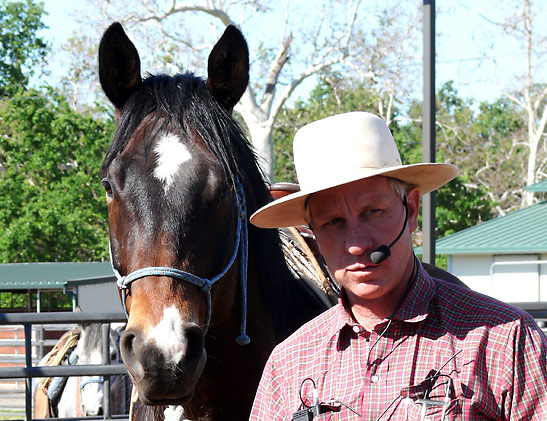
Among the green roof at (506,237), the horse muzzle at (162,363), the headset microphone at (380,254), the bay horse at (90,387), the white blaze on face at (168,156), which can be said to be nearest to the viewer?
the headset microphone at (380,254)

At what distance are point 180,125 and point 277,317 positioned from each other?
0.84 m

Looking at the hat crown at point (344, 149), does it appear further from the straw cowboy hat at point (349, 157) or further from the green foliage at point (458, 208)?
the green foliage at point (458, 208)

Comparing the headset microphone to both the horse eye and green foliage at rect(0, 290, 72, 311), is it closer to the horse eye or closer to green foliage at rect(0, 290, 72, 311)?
the horse eye

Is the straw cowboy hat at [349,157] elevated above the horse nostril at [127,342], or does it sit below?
above

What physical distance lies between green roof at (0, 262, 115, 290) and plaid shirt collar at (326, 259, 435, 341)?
17371 mm

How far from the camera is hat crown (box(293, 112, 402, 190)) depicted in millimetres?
1787

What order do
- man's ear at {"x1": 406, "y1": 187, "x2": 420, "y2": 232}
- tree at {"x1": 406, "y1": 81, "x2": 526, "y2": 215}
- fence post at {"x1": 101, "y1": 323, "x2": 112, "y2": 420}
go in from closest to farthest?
man's ear at {"x1": 406, "y1": 187, "x2": 420, "y2": 232}
fence post at {"x1": 101, "y1": 323, "x2": 112, "y2": 420}
tree at {"x1": 406, "y1": 81, "x2": 526, "y2": 215}

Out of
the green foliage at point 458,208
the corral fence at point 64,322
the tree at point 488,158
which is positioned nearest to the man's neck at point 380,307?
the corral fence at point 64,322

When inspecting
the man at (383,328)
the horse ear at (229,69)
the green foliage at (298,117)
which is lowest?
the man at (383,328)

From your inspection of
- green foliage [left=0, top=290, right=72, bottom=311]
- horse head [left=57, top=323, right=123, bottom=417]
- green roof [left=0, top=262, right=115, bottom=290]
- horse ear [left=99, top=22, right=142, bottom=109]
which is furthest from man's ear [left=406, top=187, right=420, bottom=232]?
green foliage [left=0, top=290, right=72, bottom=311]

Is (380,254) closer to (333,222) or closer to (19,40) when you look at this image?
(333,222)

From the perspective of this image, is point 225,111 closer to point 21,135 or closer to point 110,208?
point 110,208

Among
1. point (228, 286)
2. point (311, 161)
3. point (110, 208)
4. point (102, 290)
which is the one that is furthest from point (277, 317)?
point (102, 290)

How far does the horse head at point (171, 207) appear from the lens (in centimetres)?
225
